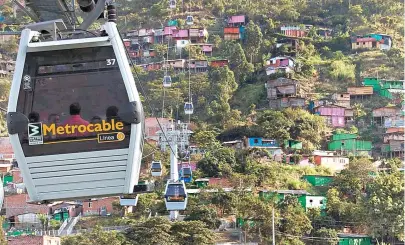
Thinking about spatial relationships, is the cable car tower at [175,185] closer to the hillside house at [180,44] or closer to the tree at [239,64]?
the tree at [239,64]

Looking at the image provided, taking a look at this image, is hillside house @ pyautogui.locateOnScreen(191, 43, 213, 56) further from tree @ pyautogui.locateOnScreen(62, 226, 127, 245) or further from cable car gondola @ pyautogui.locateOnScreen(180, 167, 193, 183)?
tree @ pyautogui.locateOnScreen(62, 226, 127, 245)

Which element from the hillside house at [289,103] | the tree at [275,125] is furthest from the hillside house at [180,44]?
the tree at [275,125]

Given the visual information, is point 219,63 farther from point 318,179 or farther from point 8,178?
point 8,178

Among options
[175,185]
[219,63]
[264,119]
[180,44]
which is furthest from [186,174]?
[180,44]

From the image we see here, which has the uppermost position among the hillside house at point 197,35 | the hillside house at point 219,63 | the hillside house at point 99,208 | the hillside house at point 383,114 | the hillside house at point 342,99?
the hillside house at point 197,35

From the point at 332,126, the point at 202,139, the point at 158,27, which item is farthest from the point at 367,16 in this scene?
the point at 202,139

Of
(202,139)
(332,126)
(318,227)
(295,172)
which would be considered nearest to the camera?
(318,227)

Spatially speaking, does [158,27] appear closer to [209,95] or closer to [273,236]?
[209,95]

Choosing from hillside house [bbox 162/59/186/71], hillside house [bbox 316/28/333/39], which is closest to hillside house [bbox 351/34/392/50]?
hillside house [bbox 316/28/333/39]
